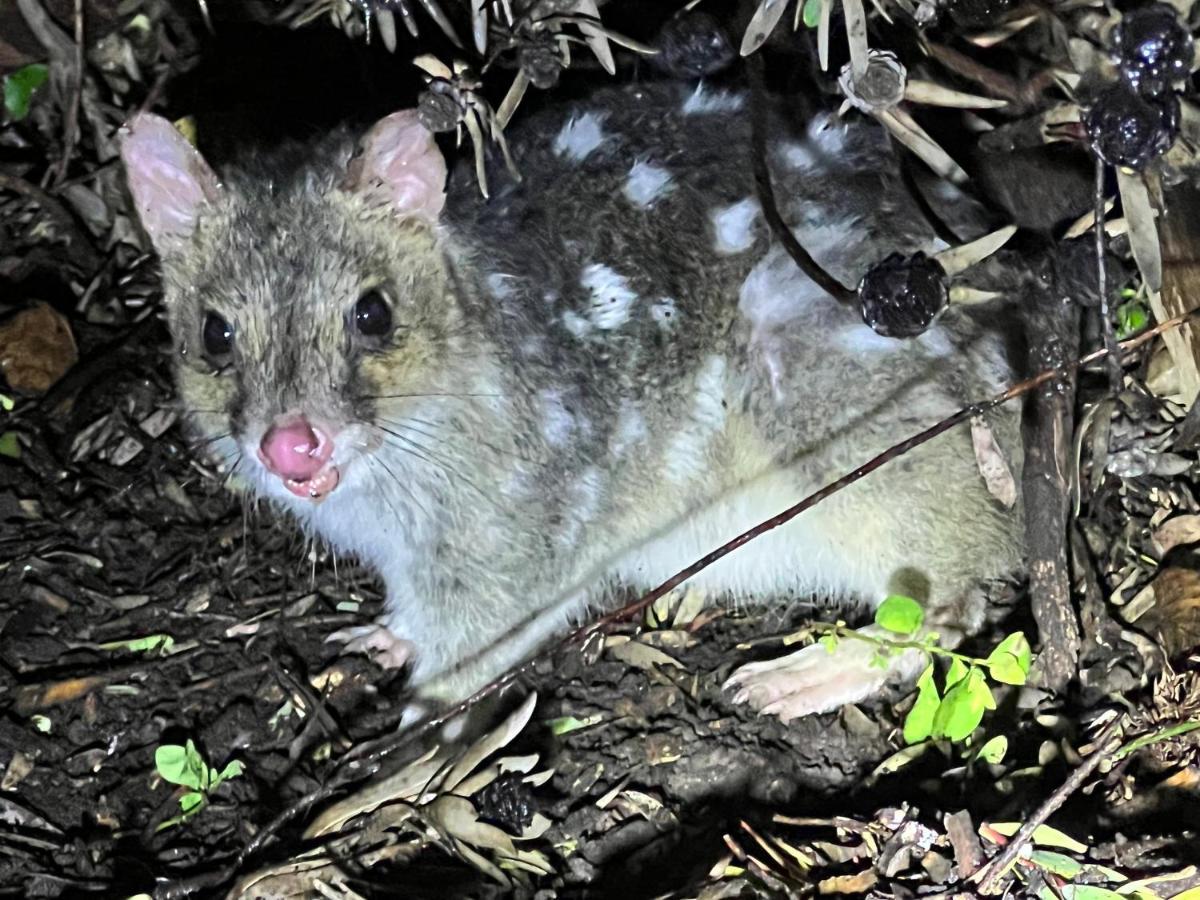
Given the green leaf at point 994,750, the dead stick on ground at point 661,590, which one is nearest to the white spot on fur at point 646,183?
the dead stick on ground at point 661,590

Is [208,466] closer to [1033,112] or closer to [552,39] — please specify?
[552,39]

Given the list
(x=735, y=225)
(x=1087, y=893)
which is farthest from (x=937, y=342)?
(x=1087, y=893)

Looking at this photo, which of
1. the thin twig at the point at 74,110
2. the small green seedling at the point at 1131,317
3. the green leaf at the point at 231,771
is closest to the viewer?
the green leaf at the point at 231,771

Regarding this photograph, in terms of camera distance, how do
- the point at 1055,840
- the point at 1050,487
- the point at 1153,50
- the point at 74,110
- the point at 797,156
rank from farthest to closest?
the point at 74,110, the point at 797,156, the point at 1050,487, the point at 1055,840, the point at 1153,50

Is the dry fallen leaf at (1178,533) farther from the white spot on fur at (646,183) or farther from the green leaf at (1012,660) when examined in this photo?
the white spot on fur at (646,183)

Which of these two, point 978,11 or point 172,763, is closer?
point 978,11

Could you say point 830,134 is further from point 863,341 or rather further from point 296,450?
point 296,450

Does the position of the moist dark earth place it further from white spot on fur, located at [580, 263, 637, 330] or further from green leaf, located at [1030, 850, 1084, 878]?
white spot on fur, located at [580, 263, 637, 330]
